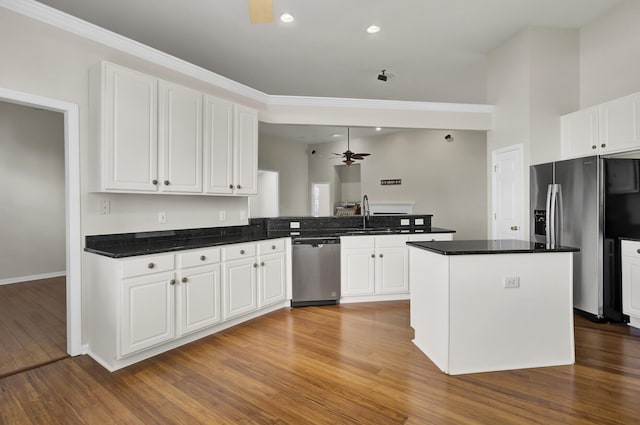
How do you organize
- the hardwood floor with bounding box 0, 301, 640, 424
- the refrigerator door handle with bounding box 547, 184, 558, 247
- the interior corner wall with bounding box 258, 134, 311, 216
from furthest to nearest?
the interior corner wall with bounding box 258, 134, 311, 216
the refrigerator door handle with bounding box 547, 184, 558, 247
the hardwood floor with bounding box 0, 301, 640, 424

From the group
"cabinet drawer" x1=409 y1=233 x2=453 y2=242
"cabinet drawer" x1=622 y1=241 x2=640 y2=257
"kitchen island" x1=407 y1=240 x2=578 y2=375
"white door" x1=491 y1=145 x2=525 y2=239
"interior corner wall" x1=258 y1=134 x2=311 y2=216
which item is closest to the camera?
"kitchen island" x1=407 y1=240 x2=578 y2=375

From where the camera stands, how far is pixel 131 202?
3.01 meters

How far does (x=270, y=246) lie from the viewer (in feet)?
12.0

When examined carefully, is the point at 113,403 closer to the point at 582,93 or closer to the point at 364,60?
the point at 364,60

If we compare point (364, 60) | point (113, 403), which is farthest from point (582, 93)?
point (113, 403)

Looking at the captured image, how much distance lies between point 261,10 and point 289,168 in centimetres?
707

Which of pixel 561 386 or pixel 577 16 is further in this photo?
pixel 577 16

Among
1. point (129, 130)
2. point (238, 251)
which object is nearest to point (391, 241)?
point (238, 251)

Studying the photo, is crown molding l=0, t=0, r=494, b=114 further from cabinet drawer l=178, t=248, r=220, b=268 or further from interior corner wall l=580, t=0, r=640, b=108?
cabinet drawer l=178, t=248, r=220, b=268

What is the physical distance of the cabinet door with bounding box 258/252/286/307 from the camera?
140 inches

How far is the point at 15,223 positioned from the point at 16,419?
4.65m

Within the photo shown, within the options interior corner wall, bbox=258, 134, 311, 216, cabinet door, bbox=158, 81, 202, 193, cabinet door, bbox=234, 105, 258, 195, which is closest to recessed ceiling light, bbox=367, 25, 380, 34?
cabinet door, bbox=234, 105, 258, 195

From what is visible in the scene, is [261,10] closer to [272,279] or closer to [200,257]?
[200,257]

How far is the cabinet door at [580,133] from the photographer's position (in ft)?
11.1
